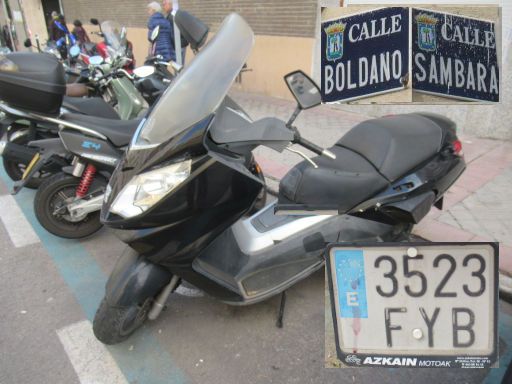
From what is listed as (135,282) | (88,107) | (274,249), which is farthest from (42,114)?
(274,249)

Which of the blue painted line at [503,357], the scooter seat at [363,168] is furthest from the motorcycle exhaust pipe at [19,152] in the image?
the blue painted line at [503,357]

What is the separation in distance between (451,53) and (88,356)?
84.4 inches

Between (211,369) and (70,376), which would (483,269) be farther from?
(70,376)

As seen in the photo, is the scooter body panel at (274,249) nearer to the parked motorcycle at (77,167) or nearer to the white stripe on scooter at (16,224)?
the parked motorcycle at (77,167)

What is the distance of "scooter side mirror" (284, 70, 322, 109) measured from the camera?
161 centimetres

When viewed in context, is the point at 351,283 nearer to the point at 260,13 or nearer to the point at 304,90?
the point at 304,90

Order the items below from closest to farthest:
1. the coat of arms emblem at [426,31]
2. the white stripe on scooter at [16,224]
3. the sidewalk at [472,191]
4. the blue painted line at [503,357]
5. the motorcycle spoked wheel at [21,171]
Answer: the coat of arms emblem at [426,31], the blue painted line at [503,357], the sidewalk at [472,191], the white stripe on scooter at [16,224], the motorcycle spoked wheel at [21,171]

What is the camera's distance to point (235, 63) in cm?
183

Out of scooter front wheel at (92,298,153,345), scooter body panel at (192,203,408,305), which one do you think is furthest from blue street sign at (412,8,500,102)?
scooter front wheel at (92,298,153,345)

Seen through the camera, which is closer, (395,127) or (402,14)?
(402,14)

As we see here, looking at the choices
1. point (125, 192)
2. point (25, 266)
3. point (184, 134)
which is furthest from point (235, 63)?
point (25, 266)

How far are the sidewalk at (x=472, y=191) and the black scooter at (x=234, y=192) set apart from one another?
Answer: 772 millimetres

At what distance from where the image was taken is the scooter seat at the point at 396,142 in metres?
2.18

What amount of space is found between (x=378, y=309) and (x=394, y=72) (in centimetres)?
79
